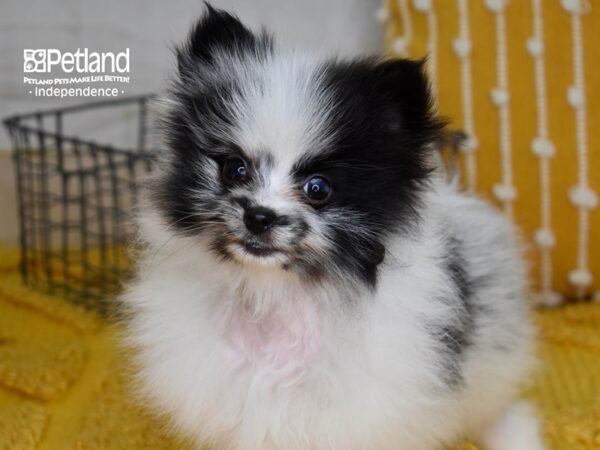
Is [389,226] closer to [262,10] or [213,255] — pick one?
[213,255]

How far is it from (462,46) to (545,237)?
52cm

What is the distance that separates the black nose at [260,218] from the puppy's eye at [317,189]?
0.07 m

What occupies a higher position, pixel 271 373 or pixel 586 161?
pixel 586 161

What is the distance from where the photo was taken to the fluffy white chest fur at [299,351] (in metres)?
1.09

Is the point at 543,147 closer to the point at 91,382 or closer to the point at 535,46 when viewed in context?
the point at 535,46

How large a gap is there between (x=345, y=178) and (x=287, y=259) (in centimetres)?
13

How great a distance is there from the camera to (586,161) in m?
1.86

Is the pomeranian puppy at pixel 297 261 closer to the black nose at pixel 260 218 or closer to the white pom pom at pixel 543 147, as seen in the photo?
the black nose at pixel 260 218

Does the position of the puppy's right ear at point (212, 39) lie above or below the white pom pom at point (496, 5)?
below

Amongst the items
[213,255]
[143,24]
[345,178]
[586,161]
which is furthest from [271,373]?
[143,24]

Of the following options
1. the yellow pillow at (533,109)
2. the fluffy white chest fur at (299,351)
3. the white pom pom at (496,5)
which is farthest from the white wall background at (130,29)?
the fluffy white chest fur at (299,351)

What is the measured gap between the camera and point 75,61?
6.66 ft

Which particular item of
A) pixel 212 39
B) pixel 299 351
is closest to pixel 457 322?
pixel 299 351

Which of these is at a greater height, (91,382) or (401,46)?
(401,46)
